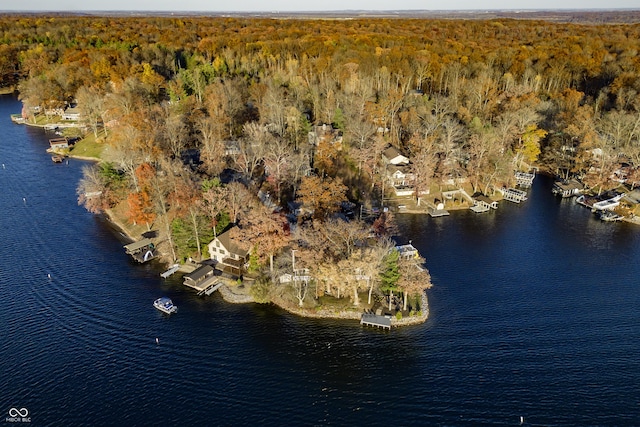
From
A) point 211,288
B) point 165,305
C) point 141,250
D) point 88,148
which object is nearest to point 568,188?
point 211,288

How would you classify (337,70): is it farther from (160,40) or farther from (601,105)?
(160,40)

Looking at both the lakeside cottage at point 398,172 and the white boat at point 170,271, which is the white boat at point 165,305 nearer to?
the white boat at point 170,271

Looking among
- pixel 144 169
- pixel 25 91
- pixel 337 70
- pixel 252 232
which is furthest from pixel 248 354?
pixel 25 91

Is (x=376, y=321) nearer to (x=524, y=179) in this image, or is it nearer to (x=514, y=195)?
(x=514, y=195)

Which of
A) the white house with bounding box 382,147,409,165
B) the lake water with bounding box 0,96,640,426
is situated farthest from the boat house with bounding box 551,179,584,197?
the white house with bounding box 382,147,409,165

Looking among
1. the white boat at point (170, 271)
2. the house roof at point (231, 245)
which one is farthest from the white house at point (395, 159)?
the white boat at point (170, 271)
